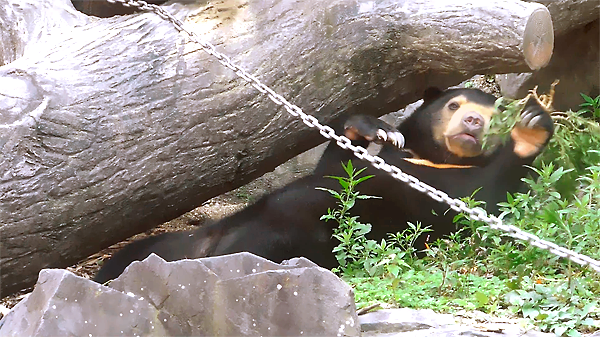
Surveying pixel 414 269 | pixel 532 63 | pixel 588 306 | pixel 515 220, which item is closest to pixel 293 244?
pixel 414 269


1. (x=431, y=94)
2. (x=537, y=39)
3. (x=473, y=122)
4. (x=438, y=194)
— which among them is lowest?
(x=473, y=122)

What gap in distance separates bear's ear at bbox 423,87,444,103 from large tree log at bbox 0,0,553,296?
0.77 m

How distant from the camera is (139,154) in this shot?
317 cm

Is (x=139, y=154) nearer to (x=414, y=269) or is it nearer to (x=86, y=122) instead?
(x=86, y=122)

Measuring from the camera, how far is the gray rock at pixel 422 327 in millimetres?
2105

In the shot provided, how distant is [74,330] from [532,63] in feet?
7.66

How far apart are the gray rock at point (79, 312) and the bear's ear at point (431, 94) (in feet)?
9.47

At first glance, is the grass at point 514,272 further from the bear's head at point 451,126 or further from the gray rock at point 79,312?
the gray rock at point 79,312

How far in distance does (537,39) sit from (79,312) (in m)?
2.33

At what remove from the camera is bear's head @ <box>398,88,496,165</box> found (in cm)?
454

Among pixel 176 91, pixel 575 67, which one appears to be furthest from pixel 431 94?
pixel 176 91

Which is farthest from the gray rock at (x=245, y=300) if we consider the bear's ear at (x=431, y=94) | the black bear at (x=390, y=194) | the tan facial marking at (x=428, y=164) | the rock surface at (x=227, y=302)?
the tan facial marking at (x=428, y=164)

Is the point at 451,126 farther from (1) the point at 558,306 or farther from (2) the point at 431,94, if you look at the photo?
(1) the point at 558,306

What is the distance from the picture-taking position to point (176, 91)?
3248mm
